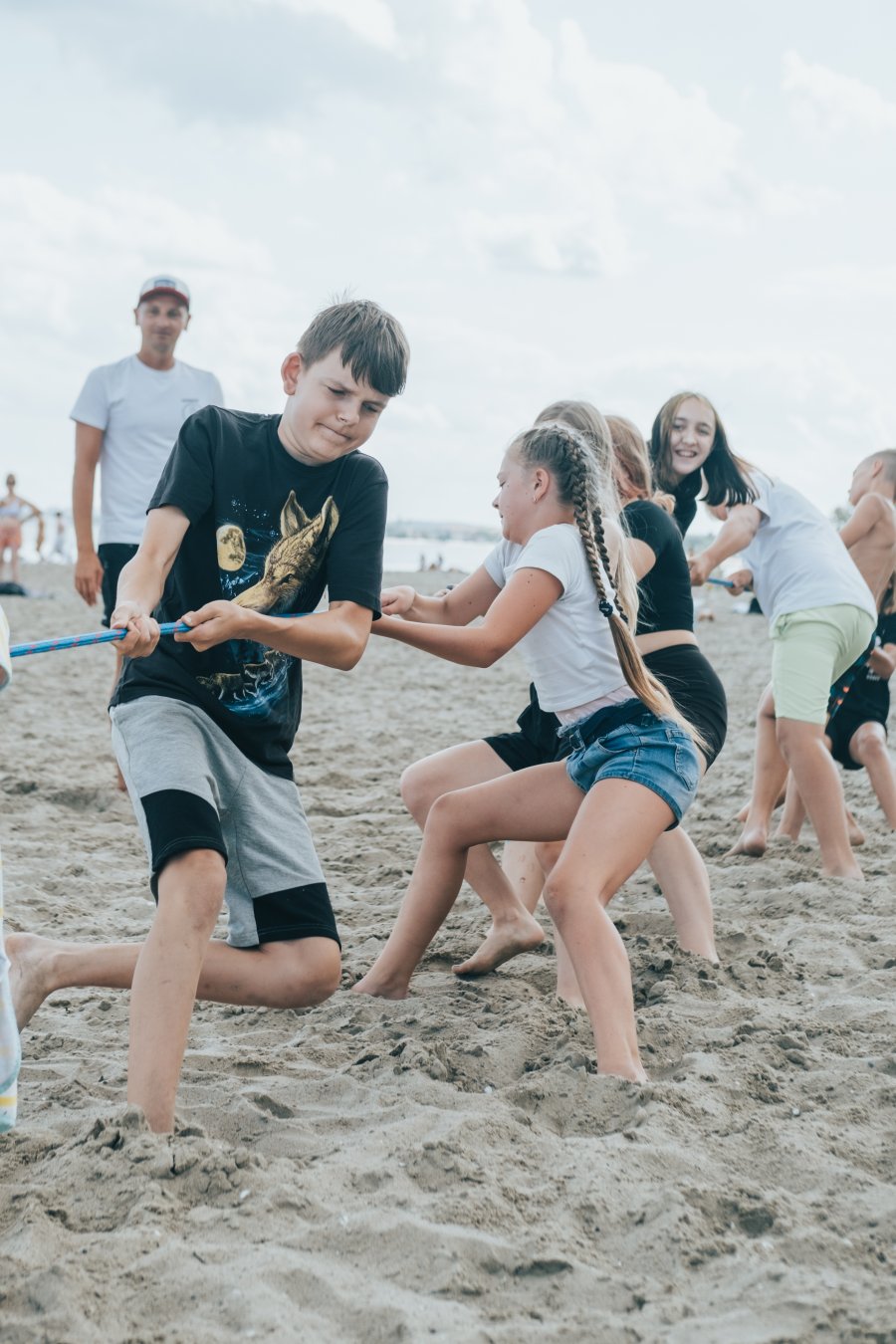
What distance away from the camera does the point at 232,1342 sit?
1.90 m

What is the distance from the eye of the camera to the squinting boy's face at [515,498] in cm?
342

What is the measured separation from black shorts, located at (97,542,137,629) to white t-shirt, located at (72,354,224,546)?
0.06m

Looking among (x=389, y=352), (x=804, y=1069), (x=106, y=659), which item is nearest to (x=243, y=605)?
(x=389, y=352)

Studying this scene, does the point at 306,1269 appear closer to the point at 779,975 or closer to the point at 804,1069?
the point at 804,1069

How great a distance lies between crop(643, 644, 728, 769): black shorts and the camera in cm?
388

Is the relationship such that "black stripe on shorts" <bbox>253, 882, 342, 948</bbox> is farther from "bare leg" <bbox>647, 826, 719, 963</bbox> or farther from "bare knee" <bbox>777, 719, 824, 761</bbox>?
"bare knee" <bbox>777, 719, 824, 761</bbox>

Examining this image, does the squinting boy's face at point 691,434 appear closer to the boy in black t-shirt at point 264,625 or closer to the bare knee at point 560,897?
the boy in black t-shirt at point 264,625

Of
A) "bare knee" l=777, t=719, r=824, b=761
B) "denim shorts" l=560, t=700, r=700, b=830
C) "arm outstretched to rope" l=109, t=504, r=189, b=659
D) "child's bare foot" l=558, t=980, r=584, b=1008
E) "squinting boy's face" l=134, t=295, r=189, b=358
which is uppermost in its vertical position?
"squinting boy's face" l=134, t=295, r=189, b=358

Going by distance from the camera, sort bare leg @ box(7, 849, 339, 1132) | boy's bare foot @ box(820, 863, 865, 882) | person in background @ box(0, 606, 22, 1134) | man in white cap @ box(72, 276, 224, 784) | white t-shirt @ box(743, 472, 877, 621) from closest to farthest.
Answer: person in background @ box(0, 606, 22, 1134), bare leg @ box(7, 849, 339, 1132), boy's bare foot @ box(820, 863, 865, 882), white t-shirt @ box(743, 472, 877, 621), man in white cap @ box(72, 276, 224, 784)

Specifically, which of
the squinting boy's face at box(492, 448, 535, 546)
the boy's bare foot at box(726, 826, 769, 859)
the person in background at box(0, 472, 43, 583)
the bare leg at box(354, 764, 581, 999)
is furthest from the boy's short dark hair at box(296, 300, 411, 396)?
the person in background at box(0, 472, 43, 583)

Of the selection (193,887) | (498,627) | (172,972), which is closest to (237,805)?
(193,887)

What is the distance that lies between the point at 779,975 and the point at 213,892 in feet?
5.85

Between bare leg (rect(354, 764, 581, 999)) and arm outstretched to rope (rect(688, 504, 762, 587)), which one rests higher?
arm outstretched to rope (rect(688, 504, 762, 587))

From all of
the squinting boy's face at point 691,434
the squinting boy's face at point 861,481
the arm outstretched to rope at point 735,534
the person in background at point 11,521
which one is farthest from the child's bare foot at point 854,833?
the person in background at point 11,521
